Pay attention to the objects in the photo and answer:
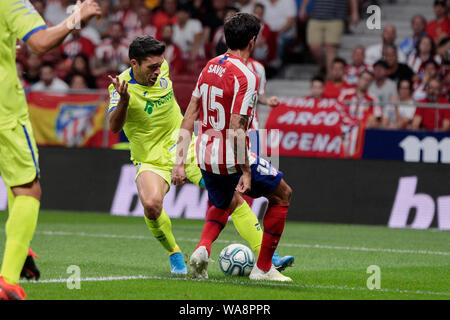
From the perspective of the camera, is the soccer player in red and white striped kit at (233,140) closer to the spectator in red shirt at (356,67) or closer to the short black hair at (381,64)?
the short black hair at (381,64)

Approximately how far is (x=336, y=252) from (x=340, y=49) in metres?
9.15

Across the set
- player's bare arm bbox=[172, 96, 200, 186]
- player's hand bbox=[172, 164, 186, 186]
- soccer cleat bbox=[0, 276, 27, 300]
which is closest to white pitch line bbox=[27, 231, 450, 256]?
player's bare arm bbox=[172, 96, 200, 186]

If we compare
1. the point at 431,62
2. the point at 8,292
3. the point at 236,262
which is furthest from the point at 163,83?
the point at 431,62

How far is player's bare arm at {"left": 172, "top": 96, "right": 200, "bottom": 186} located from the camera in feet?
24.3

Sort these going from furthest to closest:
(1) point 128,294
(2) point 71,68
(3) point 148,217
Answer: (2) point 71,68 → (3) point 148,217 → (1) point 128,294

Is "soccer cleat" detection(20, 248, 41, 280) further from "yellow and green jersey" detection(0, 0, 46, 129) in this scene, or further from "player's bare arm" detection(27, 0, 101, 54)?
"player's bare arm" detection(27, 0, 101, 54)

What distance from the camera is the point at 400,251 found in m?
10.7

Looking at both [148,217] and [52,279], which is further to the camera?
[148,217]

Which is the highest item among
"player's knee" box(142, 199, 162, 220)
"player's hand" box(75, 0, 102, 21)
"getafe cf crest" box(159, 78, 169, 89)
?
"player's hand" box(75, 0, 102, 21)

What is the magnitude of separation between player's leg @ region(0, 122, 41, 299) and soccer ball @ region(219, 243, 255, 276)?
248cm

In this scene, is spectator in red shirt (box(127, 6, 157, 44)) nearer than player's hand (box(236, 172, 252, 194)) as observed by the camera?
No

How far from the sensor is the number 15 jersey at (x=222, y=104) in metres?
7.25
